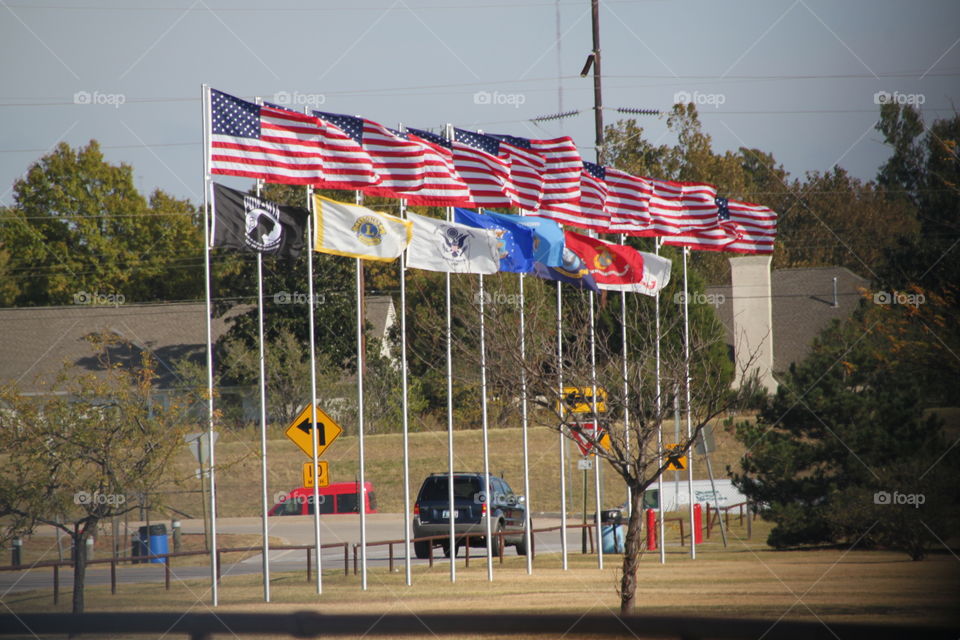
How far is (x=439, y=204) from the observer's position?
1836cm

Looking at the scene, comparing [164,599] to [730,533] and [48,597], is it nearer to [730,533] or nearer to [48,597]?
[48,597]

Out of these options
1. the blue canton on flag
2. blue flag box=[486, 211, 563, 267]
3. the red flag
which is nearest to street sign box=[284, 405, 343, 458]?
the blue canton on flag

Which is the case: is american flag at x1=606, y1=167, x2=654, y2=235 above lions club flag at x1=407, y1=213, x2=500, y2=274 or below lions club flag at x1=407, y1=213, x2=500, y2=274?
above

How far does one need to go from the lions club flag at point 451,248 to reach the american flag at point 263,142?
2.31 metres

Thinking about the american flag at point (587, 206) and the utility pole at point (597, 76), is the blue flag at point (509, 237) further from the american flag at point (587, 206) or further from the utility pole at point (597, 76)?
the utility pole at point (597, 76)

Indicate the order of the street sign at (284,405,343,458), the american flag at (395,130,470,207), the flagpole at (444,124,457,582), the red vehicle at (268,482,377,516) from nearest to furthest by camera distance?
the street sign at (284,405,343,458)
the flagpole at (444,124,457,582)
the american flag at (395,130,470,207)
the red vehicle at (268,482,377,516)

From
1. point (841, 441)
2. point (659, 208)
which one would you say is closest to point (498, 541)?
point (841, 441)

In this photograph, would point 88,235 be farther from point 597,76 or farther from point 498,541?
point 498,541

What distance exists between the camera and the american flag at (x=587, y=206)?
20.4 m

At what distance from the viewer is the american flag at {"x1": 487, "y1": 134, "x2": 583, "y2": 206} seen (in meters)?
20.0

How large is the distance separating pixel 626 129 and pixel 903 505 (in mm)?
36481

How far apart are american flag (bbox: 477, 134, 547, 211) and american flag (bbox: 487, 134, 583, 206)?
0.36 feet

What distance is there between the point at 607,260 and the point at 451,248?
4.36 m

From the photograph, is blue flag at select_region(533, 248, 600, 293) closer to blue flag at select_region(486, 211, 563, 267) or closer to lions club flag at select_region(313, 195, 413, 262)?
blue flag at select_region(486, 211, 563, 267)
